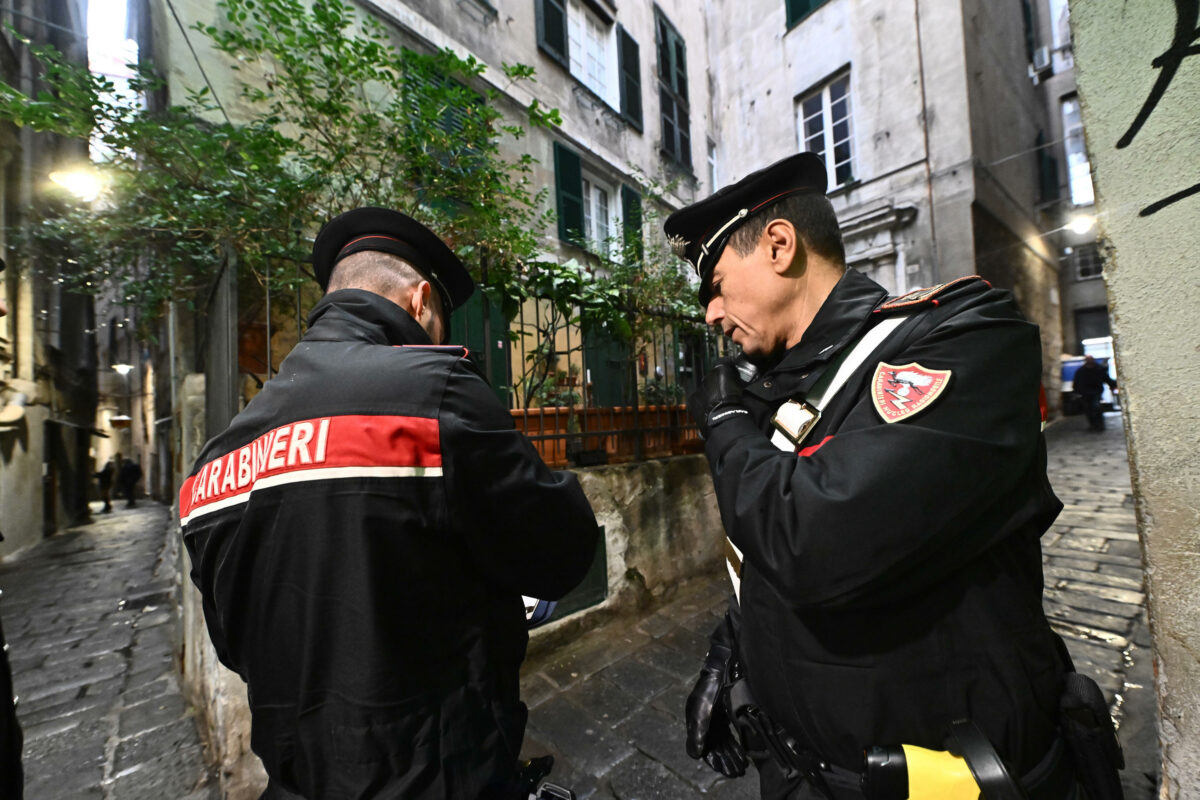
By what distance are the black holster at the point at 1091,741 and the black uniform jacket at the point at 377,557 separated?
108 cm

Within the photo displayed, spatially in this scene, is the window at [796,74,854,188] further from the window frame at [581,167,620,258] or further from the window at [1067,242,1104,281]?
the window at [1067,242,1104,281]

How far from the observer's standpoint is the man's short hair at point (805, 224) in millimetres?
1346

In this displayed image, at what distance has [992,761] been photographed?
2.86ft

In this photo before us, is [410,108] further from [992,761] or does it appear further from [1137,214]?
[992,761]

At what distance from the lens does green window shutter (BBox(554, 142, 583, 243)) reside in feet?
27.9

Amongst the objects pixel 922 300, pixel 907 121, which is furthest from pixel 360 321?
pixel 907 121

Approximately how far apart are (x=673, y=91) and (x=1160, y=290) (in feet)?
41.0

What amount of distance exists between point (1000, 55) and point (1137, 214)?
1511 cm

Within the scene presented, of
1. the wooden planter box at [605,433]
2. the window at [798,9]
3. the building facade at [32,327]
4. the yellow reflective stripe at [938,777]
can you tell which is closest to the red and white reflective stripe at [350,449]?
the yellow reflective stripe at [938,777]

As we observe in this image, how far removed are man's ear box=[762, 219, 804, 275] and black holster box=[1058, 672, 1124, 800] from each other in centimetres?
108

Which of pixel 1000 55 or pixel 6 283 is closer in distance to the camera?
pixel 6 283

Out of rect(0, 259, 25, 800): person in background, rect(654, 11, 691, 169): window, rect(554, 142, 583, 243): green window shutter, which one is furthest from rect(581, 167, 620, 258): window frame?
rect(0, 259, 25, 800): person in background

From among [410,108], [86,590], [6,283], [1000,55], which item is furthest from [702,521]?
[1000,55]

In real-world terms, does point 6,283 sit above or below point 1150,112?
above
